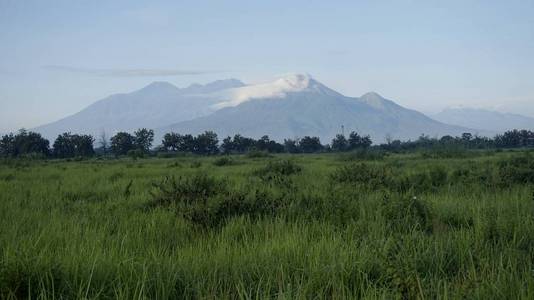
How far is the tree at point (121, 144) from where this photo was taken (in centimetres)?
7988

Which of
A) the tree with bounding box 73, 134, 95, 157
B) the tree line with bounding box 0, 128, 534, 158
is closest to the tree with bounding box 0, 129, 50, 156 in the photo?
the tree line with bounding box 0, 128, 534, 158

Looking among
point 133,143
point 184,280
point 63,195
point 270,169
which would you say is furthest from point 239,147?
point 184,280

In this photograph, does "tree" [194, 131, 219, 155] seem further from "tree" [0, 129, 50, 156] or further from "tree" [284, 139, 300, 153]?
"tree" [0, 129, 50, 156]

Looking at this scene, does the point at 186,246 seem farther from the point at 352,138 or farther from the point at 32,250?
the point at 352,138

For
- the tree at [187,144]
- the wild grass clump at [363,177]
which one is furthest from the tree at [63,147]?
the wild grass clump at [363,177]

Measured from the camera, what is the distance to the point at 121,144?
8012 cm

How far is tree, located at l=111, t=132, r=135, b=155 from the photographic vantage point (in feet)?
262

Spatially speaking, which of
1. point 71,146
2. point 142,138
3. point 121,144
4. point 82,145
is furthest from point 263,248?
point 142,138

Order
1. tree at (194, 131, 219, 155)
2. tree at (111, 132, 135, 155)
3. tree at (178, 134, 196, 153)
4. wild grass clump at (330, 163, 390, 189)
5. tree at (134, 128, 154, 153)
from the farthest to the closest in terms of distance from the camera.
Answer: tree at (134, 128, 154, 153) → tree at (178, 134, 196, 153) → tree at (194, 131, 219, 155) → tree at (111, 132, 135, 155) → wild grass clump at (330, 163, 390, 189)

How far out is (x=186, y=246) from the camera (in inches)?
173

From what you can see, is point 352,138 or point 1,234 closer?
point 1,234

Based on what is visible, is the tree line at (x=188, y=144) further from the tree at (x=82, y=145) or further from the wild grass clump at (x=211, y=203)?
the wild grass clump at (x=211, y=203)

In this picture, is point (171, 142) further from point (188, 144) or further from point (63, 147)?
point (63, 147)

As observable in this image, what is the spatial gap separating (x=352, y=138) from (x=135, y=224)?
294 ft
